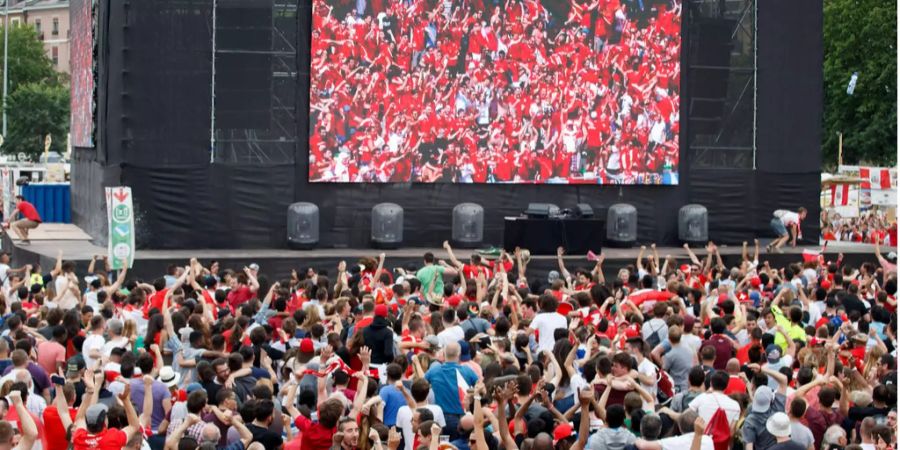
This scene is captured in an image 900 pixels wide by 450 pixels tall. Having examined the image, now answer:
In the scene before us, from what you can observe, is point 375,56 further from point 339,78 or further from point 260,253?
point 260,253

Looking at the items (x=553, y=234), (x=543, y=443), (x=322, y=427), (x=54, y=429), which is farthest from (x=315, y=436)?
(x=553, y=234)

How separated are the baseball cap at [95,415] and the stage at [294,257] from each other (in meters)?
14.8

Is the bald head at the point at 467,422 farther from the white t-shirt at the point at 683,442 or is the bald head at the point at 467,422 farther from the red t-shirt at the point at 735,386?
the red t-shirt at the point at 735,386

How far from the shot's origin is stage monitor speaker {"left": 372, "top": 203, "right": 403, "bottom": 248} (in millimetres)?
27453

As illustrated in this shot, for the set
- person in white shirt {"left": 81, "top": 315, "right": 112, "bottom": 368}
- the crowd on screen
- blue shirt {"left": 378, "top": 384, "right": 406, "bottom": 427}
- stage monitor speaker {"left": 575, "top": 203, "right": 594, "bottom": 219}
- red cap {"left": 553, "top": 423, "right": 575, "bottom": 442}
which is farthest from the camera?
the crowd on screen

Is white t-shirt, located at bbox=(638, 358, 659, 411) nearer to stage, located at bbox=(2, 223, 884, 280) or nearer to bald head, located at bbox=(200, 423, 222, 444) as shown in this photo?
bald head, located at bbox=(200, 423, 222, 444)

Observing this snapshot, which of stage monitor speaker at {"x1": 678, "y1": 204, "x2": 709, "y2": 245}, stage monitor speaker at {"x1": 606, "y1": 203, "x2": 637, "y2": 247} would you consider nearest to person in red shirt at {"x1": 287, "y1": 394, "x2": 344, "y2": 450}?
stage monitor speaker at {"x1": 606, "y1": 203, "x2": 637, "y2": 247}

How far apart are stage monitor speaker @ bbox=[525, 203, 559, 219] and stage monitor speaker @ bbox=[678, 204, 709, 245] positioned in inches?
128

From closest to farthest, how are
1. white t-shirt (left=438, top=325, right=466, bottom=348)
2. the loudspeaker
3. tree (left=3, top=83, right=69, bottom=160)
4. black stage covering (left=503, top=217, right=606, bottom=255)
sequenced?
white t-shirt (left=438, top=325, right=466, bottom=348) < black stage covering (left=503, top=217, right=606, bottom=255) < the loudspeaker < tree (left=3, top=83, right=69, bottom=160)

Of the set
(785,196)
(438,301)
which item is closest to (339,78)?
(785,196)

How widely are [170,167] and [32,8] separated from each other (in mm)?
95999

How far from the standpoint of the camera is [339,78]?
27250mm

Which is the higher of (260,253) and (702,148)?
(702,148)

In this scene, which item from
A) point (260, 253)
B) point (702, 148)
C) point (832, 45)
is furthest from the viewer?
point (832, 45)
